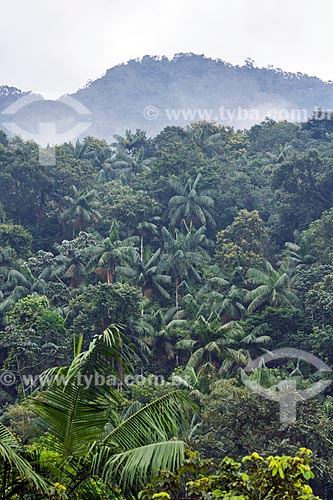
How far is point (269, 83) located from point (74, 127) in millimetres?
29862

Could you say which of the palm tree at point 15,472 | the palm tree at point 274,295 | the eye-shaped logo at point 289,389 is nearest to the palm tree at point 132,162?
the palm tree at point 274,295

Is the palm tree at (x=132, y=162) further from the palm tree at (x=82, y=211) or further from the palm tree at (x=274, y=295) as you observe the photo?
the palm tree at (x=274, y=295)

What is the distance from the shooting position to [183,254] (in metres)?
33.9

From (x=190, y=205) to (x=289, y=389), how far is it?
64.7ft

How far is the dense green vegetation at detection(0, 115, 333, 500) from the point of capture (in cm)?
642

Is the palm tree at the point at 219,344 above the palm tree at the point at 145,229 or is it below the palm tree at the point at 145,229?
below

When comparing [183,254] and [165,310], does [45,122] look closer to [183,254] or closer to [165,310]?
[183,254]

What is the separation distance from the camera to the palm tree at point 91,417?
6406 mm

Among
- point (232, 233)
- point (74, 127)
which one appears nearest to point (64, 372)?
point (232, 233)

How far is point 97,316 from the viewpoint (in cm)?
2814

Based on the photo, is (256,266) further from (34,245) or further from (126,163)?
(126,163)

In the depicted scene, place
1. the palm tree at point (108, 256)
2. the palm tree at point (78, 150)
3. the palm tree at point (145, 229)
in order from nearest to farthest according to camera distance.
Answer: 1. the palm tree at point (108, 256)
2. the palm tree at point (145, 229)
3. the palm tree at point (78, 150)

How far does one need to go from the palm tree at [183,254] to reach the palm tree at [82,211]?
4.10m

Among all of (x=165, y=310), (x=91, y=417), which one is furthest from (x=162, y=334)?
(x=91, y=417)
